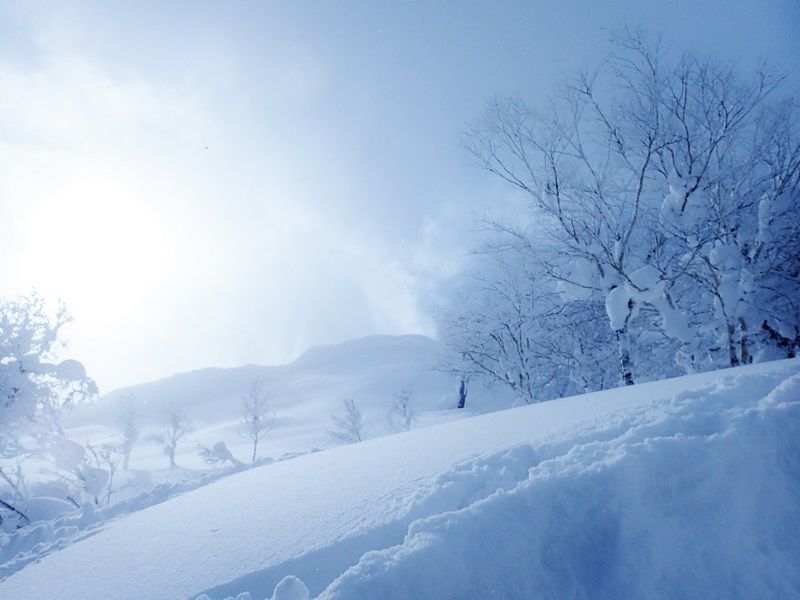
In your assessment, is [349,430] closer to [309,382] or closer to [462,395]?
[462,395]

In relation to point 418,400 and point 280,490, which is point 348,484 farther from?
point 418,400

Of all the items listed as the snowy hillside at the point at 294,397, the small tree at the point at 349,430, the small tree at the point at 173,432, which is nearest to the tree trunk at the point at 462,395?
the snowy hillside at the point at 294,397

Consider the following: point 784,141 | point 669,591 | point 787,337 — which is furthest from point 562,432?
point 784,141

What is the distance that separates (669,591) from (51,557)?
5.90 metres

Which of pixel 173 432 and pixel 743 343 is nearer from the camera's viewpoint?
pixel 743 343

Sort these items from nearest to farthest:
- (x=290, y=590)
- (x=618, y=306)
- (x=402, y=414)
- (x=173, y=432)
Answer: (x=290, y=590), (x=618, y=306), (x=402, y=414), (x=173, y=432)

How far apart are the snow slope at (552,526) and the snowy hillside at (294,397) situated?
1531 centimetres

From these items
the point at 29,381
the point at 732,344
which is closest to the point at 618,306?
the point at 732,344

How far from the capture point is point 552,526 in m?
2.16

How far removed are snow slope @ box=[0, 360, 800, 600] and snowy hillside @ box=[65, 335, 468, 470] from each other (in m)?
15.3

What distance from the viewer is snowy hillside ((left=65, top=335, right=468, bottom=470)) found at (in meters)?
36.9

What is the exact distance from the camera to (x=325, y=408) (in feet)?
166

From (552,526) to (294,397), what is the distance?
207 feet

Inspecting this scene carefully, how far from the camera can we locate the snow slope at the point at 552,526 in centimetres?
193
